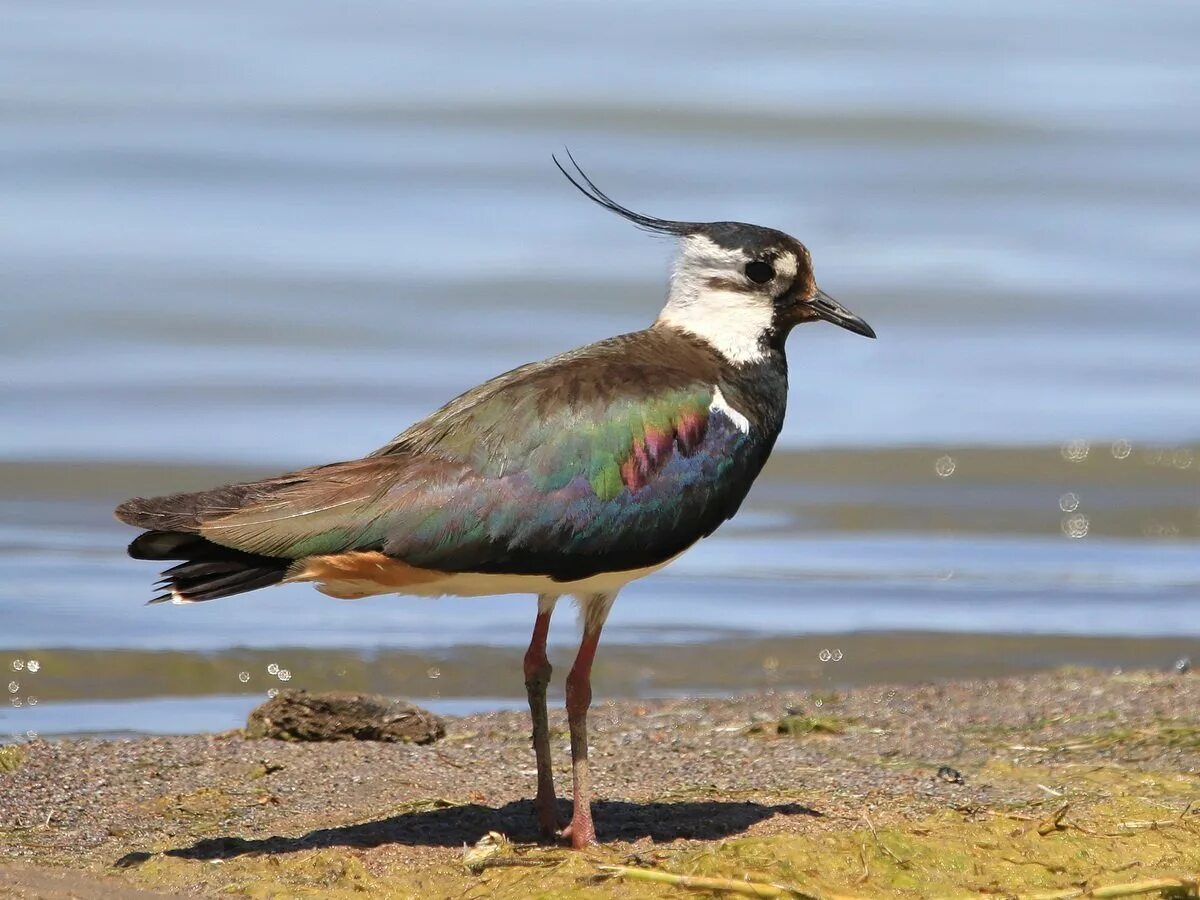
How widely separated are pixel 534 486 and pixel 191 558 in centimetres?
113

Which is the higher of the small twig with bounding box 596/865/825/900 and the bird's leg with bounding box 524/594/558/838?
the bird's leg with bounding box 524/594/558/838

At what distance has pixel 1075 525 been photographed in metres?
13.9

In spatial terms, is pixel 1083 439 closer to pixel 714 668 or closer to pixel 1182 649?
pixel 1182 649

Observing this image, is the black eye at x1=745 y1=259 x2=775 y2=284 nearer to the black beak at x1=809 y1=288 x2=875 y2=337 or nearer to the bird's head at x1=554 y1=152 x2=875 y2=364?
the bird's head at x1=554 y1=152 x2=875 y2=364

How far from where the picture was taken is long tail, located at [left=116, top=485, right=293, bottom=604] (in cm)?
682

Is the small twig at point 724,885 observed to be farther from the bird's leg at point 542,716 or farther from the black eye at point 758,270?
the black eye at point 758,270

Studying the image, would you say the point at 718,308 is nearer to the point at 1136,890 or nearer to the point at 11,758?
the point at 1136,890

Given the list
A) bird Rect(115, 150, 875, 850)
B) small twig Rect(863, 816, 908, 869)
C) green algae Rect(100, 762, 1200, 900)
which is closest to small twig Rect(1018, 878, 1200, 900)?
green algae Rect(100, 762, 1200, 900)

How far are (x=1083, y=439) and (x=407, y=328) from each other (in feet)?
19.9

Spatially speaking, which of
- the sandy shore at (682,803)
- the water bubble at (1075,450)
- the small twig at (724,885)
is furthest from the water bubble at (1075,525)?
the small twig at (724,885)

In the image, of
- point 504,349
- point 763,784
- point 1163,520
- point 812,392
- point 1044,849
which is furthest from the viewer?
point 504,349

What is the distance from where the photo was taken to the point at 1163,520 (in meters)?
14.0

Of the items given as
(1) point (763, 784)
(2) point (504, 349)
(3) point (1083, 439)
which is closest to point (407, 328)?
(2) point (504, 349)

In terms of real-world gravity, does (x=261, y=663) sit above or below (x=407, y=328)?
below
